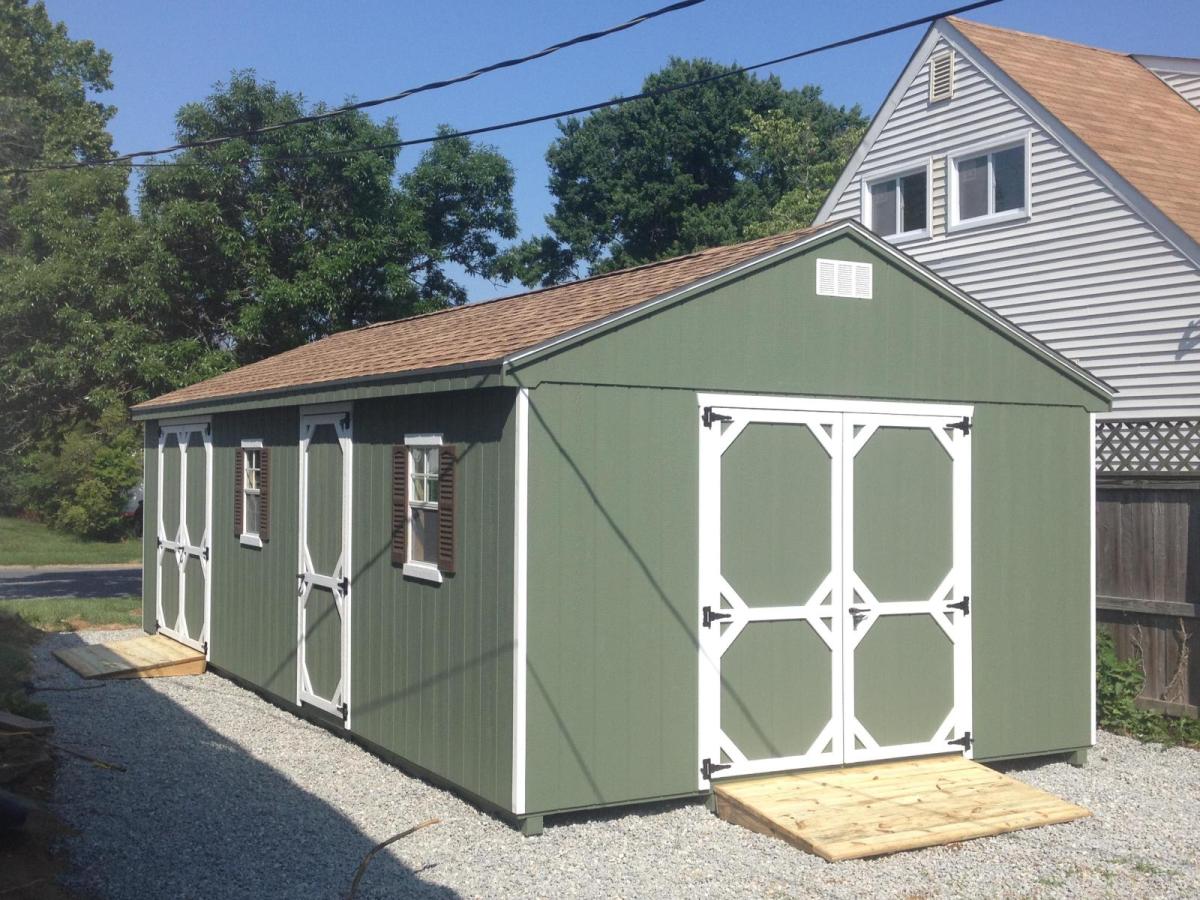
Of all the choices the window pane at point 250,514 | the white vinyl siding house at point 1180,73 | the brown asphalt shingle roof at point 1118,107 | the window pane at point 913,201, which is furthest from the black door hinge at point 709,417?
the white vinyl siding house at point 1180,73

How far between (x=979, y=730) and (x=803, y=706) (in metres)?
1.41

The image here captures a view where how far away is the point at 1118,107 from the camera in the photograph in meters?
14.9

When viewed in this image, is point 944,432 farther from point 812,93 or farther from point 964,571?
point 812,93

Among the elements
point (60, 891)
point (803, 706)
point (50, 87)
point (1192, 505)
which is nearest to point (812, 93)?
point (50, 87)

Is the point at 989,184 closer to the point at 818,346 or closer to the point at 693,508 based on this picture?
the point at 818,346

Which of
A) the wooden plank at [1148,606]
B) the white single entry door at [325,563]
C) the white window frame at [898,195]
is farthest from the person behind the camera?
the white window frame at [898,195]

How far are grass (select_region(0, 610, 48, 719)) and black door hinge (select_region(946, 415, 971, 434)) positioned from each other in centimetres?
625

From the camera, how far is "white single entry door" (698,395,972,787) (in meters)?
7.22

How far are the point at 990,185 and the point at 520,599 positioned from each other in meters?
10.4

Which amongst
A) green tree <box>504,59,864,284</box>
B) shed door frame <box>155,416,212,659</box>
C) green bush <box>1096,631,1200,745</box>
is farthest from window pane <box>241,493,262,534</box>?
green tree <box>504,59,864,284</box>

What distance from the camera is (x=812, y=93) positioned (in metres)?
38.8

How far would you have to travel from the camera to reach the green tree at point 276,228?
1734cm

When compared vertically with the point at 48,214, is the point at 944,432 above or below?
below

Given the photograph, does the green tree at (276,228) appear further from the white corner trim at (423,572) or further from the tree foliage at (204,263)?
the white corner trim at (423,572)
